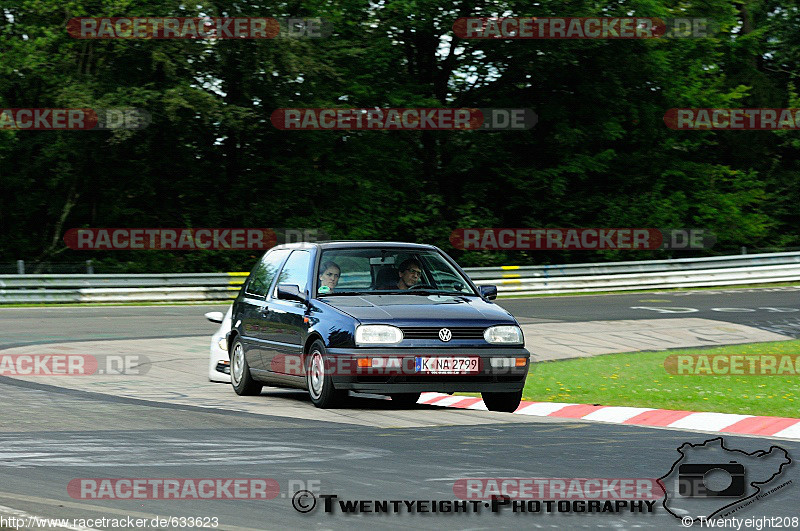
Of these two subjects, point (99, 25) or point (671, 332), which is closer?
point (671, 332)

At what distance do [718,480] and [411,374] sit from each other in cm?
426

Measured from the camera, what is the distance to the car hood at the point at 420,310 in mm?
11008

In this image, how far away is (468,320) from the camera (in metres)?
11.1

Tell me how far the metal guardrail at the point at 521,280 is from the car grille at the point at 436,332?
2089 cm

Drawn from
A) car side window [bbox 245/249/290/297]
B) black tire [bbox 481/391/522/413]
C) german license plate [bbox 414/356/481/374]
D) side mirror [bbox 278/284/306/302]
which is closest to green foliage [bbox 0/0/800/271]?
car side window [bbox 245/249/290/297]

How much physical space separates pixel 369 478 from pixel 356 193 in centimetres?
3091

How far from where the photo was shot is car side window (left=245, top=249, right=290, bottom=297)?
13156 millimetres

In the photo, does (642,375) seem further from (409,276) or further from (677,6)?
(677,6)

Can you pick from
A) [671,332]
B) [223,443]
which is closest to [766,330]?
[671,332]

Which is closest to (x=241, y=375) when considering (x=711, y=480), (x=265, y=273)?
(x=265, y=273)

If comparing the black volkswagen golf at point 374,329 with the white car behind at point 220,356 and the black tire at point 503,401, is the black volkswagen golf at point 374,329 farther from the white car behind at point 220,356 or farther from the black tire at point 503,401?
the white car behind at point 220,356

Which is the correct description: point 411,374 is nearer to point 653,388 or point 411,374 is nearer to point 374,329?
point 374,329

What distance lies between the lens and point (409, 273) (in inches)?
480

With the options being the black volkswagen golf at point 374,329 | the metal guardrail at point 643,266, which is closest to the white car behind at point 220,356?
the black volkswagen golf at point 374,329
